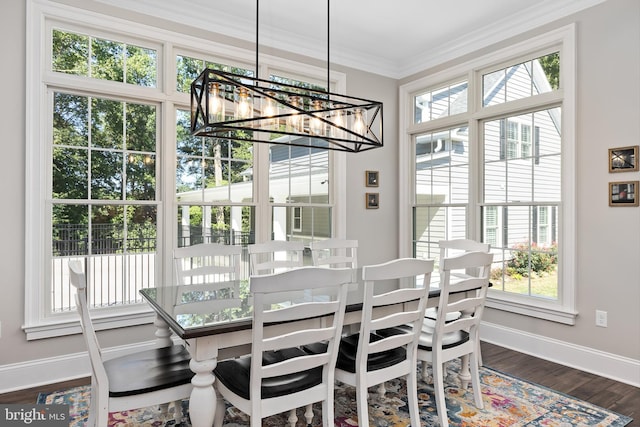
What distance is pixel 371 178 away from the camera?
15.6 feet

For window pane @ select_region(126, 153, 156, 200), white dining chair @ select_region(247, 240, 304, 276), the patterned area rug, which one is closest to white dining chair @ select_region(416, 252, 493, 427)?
the patterned area rug

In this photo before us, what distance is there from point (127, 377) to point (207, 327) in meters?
0.50

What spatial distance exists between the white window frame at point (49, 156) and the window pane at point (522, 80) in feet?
7.36

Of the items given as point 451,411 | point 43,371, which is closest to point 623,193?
point 451,411

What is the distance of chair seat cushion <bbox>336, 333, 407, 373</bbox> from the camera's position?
85.2 inches

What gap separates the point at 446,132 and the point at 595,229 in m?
1.89

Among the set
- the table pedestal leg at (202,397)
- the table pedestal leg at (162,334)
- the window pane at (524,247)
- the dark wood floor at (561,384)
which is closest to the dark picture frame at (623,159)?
the window pane at (524,247)

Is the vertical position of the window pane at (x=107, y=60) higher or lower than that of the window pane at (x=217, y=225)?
higher

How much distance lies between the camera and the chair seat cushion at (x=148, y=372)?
1794mm

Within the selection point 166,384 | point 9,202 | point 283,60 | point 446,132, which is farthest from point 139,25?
point 446,132

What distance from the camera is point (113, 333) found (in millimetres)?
3266

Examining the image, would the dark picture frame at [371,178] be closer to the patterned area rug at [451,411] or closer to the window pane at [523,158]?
the window pane at [523,158]

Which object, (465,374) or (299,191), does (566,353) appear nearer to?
(465,374)

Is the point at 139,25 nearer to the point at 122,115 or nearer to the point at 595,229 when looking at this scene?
the point at 122,115
